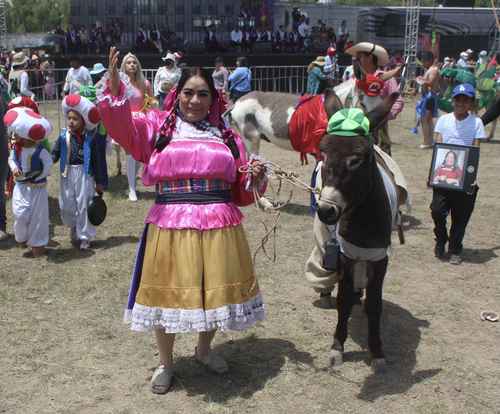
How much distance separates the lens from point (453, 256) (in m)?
6.70

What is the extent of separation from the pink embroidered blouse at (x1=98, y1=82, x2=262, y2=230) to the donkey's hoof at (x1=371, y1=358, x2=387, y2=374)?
140 cm

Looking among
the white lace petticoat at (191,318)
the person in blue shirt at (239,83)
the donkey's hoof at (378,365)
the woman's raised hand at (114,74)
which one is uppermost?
the woman's raised hand at (114,74)

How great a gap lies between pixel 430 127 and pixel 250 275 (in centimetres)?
1061

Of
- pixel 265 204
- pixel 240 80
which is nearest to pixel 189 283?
pixel 265 204

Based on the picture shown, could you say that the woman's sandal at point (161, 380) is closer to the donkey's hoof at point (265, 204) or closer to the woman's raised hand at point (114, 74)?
the donkey's hoof at point (265, 204)

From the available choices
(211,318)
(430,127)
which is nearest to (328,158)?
(211,318)

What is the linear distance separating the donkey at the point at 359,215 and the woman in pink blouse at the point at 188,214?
0.57m

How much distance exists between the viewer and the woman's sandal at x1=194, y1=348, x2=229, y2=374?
430cm

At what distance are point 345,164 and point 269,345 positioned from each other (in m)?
1.82

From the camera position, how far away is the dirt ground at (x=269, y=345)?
404 centimetres

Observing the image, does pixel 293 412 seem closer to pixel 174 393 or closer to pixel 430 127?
pixel 174 393

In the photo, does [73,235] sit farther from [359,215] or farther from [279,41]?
[279,41]

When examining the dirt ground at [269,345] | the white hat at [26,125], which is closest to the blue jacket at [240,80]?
the dirt ground at [269,345]

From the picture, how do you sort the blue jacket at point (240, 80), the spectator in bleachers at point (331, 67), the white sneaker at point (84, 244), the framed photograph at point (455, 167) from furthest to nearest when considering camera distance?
the spectator in bleachers at point (331, 67) → the blue jacket at point (240, 80) → the white sneaker at point (84, 244) → the framed photograph at point (455, 167)
